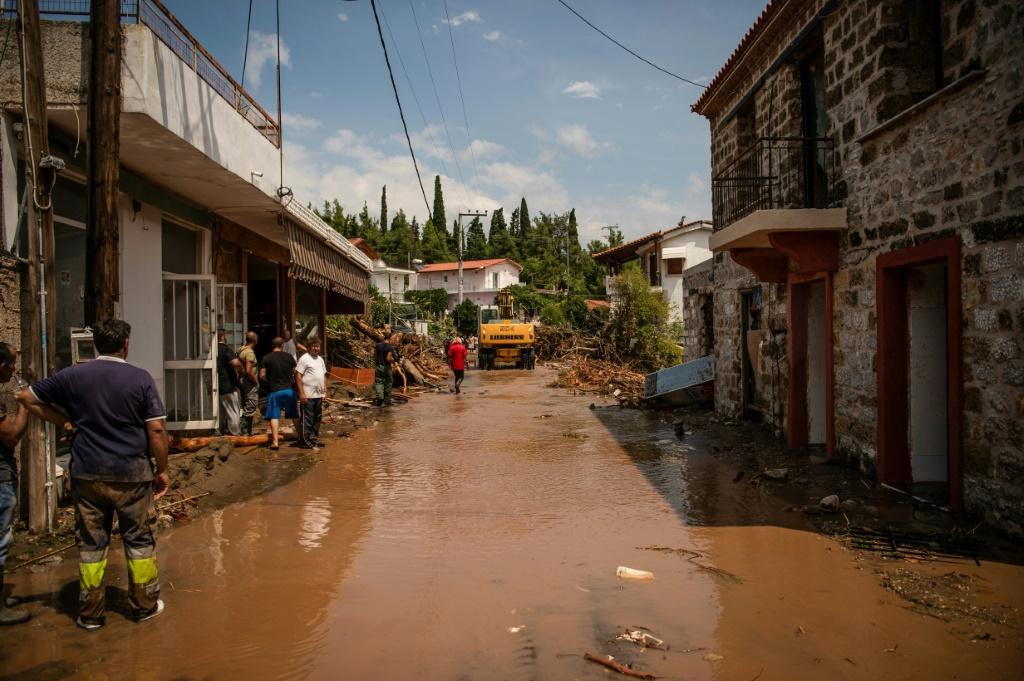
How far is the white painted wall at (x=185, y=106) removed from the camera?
22.8 ft

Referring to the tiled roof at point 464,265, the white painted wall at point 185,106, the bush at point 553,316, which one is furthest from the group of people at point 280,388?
the tiled roof at point 464,265

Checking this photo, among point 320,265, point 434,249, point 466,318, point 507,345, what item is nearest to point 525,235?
point 434,249

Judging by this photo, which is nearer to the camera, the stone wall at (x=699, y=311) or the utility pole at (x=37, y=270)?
the utility pole at (x=37, y=270)

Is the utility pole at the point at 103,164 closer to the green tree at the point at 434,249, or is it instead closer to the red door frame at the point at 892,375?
the red door frame at the point at 892,375

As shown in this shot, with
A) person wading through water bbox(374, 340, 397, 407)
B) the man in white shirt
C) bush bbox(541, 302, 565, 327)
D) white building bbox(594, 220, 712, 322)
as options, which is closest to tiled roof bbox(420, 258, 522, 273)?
bush bbox(541, 302, 565, 327)

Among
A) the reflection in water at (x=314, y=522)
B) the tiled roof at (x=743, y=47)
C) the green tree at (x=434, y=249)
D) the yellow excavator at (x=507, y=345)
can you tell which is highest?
the green tree at (x=434, y=249)

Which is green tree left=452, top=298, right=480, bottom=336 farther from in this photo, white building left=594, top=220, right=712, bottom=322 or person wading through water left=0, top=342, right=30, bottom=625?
person wading through water left=0, top=342, right=30, bottom=625

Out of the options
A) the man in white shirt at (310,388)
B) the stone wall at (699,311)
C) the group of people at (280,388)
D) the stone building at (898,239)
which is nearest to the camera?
the stone building at (898,239)

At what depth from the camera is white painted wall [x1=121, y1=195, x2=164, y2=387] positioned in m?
9.41

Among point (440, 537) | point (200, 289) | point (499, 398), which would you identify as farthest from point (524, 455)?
point (499, 398)

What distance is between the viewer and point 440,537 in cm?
659

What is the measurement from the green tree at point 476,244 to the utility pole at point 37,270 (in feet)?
249

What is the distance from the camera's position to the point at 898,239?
24.6 feet

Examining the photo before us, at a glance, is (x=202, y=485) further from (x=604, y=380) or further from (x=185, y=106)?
(x=604, y=380)
